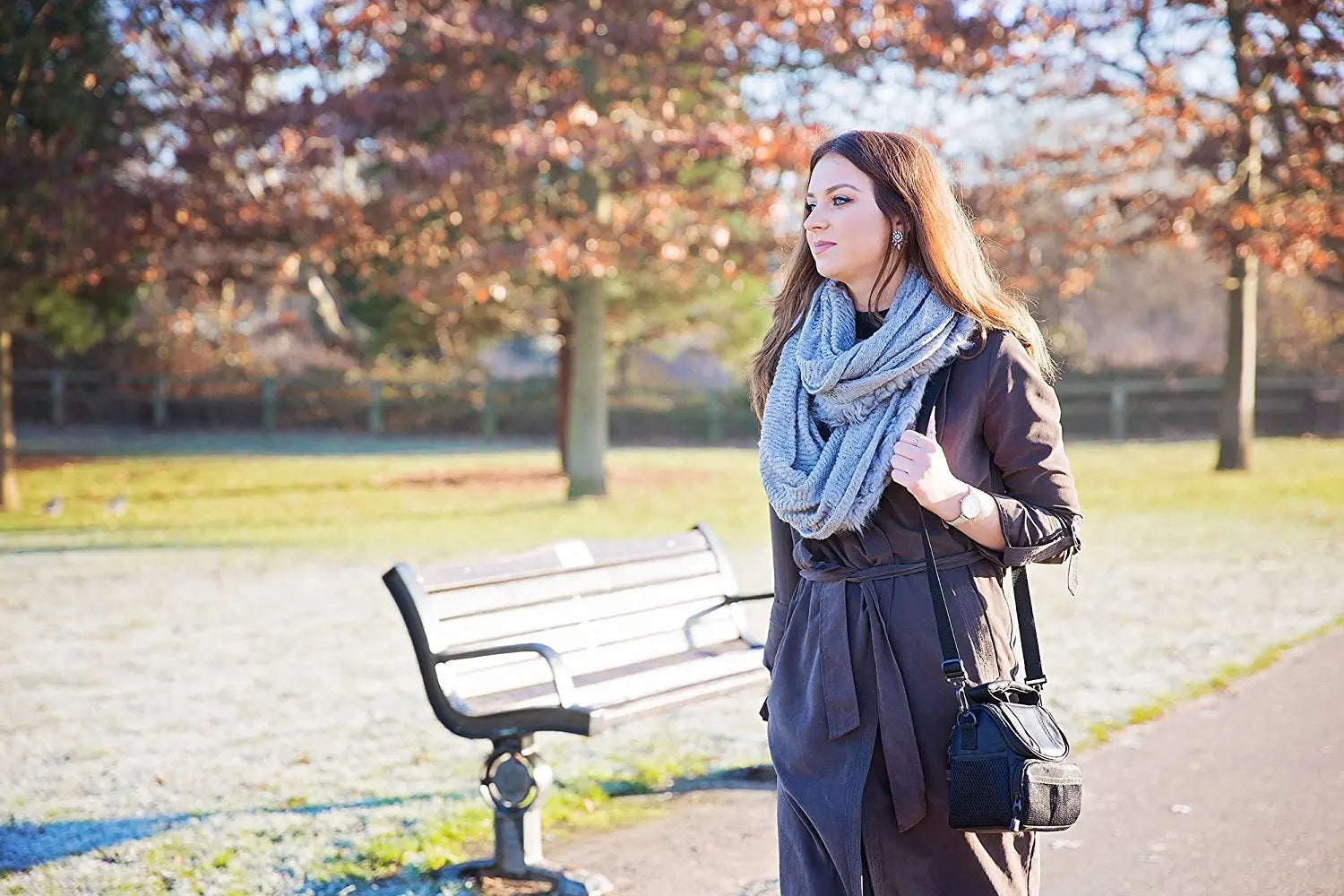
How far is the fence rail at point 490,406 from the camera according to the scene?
2925 cm

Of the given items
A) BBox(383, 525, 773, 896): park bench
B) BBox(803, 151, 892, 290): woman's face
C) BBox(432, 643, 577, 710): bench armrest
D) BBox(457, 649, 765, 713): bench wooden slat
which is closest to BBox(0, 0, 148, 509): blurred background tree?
BBox(383, 525, 773, 896): park bench

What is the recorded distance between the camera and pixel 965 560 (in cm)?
269

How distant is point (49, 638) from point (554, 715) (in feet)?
17.9

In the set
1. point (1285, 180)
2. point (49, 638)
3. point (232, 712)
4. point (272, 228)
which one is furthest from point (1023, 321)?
point (1285, 180)

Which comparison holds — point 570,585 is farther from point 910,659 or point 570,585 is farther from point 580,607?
point 910,659

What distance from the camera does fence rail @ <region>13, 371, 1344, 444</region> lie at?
2925 cm

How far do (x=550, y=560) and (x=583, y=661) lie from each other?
0.35 m

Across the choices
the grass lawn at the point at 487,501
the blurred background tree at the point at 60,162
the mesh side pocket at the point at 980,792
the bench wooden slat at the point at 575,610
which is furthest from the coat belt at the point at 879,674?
the blurred background tree at the point at 60,162

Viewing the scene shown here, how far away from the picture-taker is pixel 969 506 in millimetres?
2533

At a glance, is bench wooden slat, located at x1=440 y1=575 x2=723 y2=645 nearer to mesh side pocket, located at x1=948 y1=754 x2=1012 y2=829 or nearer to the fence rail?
mesh side pocket, located at x1=948 y1=754 x2=1012 y2=829

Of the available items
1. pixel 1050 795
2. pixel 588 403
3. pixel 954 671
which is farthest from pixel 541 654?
Answer: pixel 588 403

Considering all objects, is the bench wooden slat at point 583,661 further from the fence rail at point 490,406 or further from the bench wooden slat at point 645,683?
the fence rail at point 490,406

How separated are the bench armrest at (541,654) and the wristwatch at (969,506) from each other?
173cm

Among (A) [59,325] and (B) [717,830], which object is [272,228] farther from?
(B) [717,830]
